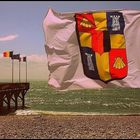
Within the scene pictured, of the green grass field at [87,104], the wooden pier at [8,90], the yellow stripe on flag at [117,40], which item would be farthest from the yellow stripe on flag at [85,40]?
the wooden pier at [8,90]

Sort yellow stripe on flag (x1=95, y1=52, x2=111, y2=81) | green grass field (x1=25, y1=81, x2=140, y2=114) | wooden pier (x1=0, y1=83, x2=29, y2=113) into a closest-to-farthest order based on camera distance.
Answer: yellow stripe on flag (x1=95, y1=52, x2=111, y2=81), wooden pier (x1=0, y1=83, x2=29, y2=113), green grass field (x1=25, y1=81, x2=140, y2=114)

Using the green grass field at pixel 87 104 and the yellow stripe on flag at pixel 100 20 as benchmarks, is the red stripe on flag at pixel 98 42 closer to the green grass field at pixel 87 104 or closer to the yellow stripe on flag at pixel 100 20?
the yellow stripe on flag at pixel 100 20

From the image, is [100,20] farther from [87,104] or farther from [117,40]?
[87,104]

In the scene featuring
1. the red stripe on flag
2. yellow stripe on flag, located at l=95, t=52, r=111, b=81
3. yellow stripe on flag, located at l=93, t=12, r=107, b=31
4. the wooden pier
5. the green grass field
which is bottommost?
the green grass field

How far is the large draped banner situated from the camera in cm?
510

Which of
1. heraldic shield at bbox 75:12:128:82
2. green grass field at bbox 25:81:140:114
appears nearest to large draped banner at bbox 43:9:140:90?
heraldic shield at bbox 75:12:128:82

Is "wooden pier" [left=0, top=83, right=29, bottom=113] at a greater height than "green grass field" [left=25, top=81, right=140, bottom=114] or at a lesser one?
greater

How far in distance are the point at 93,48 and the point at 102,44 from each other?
0.14 metres

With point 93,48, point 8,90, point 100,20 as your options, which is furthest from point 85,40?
point 8,90

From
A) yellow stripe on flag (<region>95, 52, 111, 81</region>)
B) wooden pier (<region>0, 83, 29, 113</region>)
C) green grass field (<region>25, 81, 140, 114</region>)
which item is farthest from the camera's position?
green grass field (<region>25, 81, 140, 114</region>)

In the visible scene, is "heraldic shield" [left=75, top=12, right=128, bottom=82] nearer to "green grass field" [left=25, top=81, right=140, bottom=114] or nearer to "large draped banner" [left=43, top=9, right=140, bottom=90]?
"large draped banner" [left=43, top=9, right=140, bottom=90]

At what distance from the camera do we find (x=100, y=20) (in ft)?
16.9

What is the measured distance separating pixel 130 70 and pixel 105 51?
1.51 feet

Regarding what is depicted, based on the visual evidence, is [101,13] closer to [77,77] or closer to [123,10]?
[123,10]
